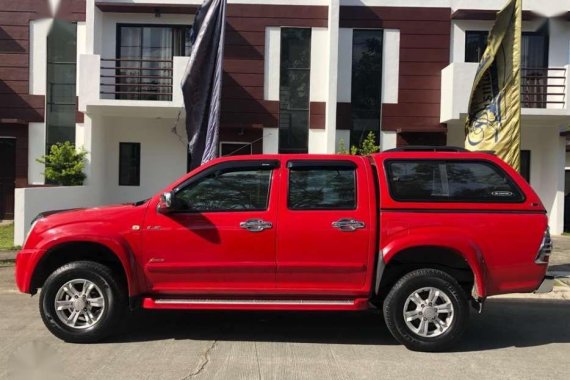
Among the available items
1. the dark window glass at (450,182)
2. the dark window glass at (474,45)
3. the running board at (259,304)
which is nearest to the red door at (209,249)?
the running board at (259,304)

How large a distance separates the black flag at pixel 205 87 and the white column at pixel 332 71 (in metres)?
4.09

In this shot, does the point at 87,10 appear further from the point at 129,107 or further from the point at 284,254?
the point at 284,254

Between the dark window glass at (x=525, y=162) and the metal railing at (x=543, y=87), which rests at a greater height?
the metal railing at (x=543, y=87)

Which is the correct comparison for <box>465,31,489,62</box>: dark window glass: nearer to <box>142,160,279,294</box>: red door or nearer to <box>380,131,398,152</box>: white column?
<box>380,131,398,152</box>: white column

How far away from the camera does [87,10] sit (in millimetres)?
14594

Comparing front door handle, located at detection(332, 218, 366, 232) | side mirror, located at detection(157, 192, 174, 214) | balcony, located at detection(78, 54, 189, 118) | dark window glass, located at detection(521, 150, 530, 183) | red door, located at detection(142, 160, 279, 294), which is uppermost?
balcony, located at detection(78, 54, 189, 118)

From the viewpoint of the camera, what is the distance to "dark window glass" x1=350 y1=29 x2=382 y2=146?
15.3 m

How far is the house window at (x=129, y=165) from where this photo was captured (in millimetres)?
15742

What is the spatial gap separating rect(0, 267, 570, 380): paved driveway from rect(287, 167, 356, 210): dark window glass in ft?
4.81

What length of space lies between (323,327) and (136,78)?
10742 millimetres

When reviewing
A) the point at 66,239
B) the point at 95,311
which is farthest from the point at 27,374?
the point at 66,239

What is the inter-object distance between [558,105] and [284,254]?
39.1 feet

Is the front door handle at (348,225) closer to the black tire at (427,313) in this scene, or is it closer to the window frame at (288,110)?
the black tire at (427,313)

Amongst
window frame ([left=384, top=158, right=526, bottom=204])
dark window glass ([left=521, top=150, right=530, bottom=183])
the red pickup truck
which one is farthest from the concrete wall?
window frame ([left=384, top=158, right=526, bottom=204])
